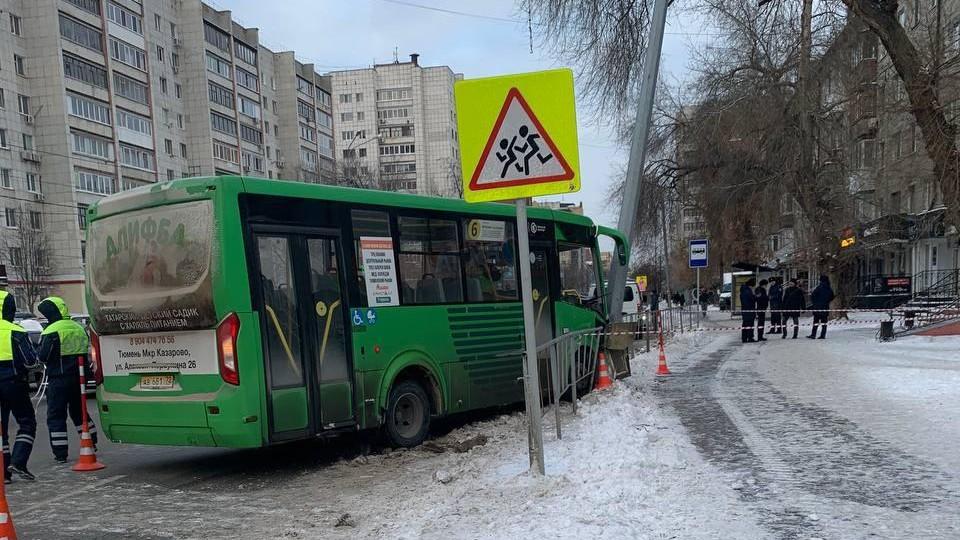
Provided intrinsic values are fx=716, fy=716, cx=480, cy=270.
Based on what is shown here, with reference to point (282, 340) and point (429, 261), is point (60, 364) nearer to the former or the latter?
point (282, 340)

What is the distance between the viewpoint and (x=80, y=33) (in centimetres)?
4488

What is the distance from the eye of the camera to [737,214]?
92.8ft

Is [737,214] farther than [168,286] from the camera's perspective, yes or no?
Yes

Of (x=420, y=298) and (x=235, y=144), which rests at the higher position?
(x=235, y=144)

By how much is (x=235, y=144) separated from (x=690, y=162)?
43719 millimetres

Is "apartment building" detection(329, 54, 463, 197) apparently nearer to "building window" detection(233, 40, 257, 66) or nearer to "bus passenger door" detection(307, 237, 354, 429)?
"building window" detection(233, 40, 257, 66)

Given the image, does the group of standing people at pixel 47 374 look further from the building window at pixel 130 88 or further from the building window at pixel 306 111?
the building window at pixel 306 111

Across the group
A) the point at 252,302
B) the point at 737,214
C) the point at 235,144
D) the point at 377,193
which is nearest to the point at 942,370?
the point at 377,193

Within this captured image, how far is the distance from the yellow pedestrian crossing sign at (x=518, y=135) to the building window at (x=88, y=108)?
4626 cm

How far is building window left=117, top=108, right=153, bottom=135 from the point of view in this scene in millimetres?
47875

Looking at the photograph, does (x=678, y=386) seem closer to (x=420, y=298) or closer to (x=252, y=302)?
(x=420, y=298)

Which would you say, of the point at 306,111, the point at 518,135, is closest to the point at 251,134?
the point at 306,111

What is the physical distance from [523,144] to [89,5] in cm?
4990

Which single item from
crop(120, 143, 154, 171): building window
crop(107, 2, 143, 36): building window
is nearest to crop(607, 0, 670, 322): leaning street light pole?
crop(120, 143, 154, 171): building window
